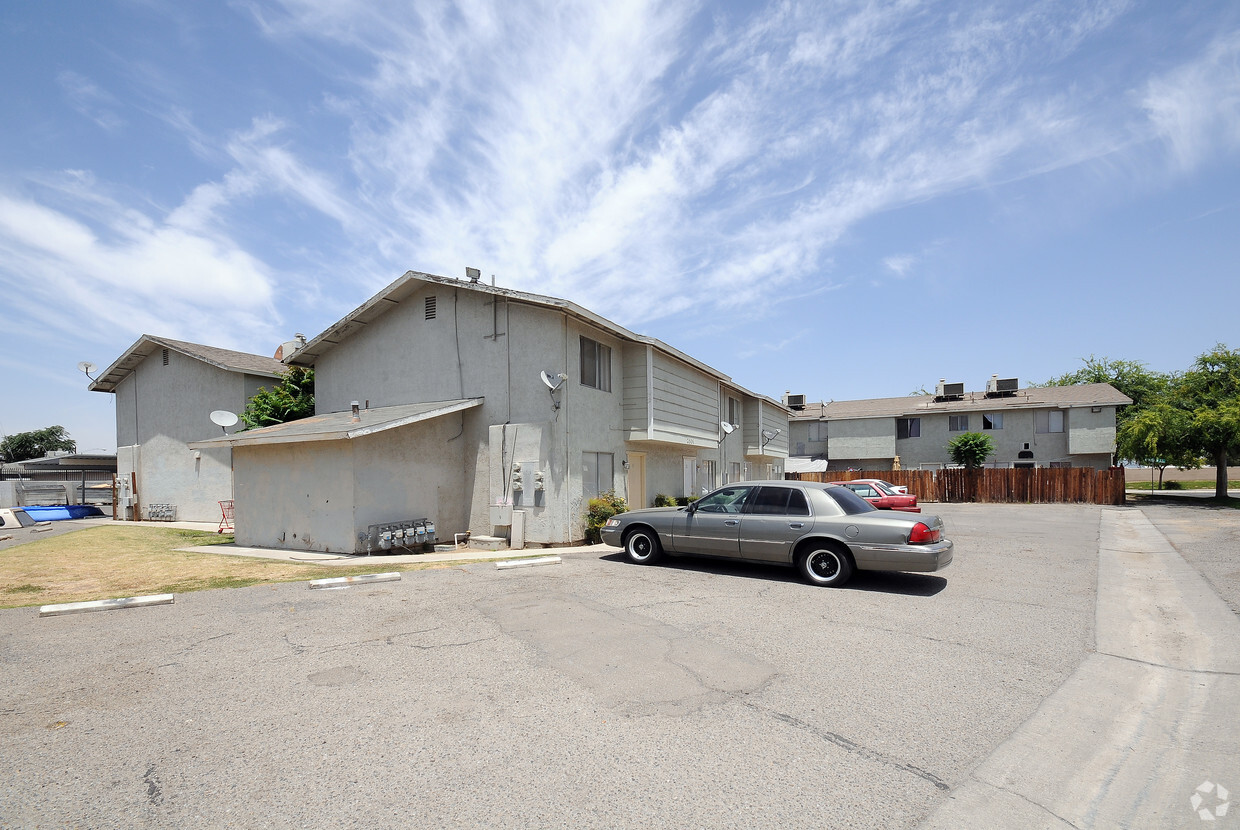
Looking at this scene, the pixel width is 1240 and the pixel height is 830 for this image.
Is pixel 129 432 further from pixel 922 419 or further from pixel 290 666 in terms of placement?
pixel 922 419

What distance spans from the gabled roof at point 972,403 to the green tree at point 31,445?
63991 mm

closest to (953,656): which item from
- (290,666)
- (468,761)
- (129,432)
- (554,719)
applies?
(554,719)

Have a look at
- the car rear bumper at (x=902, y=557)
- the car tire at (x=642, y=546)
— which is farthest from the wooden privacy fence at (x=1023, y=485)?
the car rear bumper at (x=902, y=557)

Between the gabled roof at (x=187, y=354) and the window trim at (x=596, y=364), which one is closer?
the window trim at (x=596, y=364)

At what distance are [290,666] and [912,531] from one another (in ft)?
23.7

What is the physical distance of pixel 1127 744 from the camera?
3.93m

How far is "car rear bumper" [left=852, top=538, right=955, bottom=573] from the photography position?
8062 millimetres

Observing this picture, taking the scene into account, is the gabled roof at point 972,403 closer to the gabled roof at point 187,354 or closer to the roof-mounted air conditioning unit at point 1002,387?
the roof-mounted air conditioning unit at point 1002,387

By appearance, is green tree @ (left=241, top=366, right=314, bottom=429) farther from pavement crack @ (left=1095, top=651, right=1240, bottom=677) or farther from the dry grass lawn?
pavement crack @ (left=1095, top=651, right=1240, bottom=677)

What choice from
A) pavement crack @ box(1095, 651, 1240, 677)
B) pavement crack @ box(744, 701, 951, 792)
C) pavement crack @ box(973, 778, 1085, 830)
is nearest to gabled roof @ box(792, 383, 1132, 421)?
pavement crack @ box(1095, 651, 1240, 677)

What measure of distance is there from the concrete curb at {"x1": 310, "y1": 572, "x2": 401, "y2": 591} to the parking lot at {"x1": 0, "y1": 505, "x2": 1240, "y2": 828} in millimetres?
495

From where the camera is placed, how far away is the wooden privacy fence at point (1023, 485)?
30141 millimetres

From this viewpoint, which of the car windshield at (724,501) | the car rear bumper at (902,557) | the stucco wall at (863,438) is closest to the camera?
the car rear bumper at (902,557)

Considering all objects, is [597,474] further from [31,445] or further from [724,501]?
[31,445]
